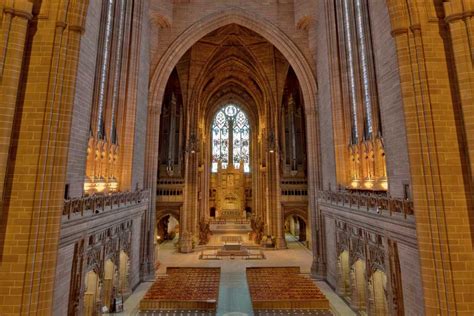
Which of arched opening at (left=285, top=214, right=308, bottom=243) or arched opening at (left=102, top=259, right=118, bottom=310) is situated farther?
arched opening at (left=285, top=214, right=308, bottom=243)

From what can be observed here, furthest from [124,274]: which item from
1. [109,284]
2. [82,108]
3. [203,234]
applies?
[203,234]

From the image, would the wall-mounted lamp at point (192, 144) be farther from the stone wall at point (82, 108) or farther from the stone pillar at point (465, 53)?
the stone pillar at point (465, 53)

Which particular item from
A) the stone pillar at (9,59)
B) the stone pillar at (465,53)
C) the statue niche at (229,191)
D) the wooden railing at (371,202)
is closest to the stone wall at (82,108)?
the stone pillar at (9,59)

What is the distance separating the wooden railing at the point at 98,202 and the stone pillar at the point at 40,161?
39.4 inches

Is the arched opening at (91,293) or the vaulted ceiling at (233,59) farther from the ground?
the vaulted ceiling at (233,59)

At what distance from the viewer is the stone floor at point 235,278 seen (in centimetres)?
1005

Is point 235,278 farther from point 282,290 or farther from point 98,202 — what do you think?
point 98,202

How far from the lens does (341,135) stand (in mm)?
11938

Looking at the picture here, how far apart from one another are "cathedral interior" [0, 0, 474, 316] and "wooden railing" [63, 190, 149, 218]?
0.05 meters

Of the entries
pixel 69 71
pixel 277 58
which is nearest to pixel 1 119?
pixel 69 71

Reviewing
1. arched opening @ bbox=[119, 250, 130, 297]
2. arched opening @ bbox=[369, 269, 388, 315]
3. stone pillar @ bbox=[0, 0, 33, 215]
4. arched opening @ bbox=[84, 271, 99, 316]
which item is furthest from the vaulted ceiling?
stone pillar @ bbox=[0, 0, 33, 215]

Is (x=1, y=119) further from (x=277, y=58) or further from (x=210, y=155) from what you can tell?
(x=210, y=155)

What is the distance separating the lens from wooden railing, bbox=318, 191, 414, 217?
5922 millimetres

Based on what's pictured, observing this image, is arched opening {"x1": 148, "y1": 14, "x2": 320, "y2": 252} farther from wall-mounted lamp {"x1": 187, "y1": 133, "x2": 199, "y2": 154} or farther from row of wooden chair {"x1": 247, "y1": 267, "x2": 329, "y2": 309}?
row of wooden chair {"x1": 247, "y1": 267, "x2": 329, "y2": 309}
